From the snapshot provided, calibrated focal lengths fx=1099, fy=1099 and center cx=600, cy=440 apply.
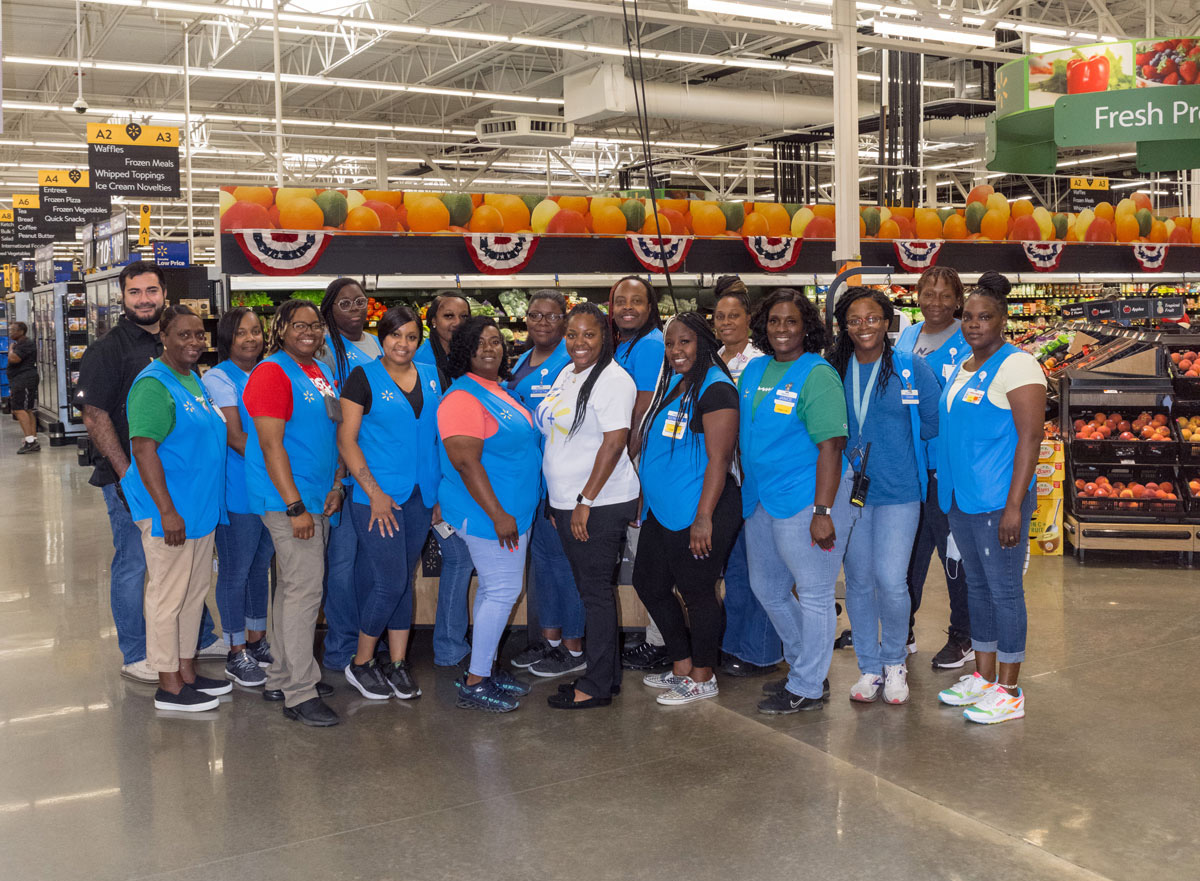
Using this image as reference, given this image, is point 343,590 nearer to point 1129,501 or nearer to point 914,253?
point 1129,501

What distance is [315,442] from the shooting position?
3.92 m

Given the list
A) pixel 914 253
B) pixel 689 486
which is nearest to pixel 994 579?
pixel 689 486

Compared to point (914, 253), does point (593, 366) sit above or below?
below

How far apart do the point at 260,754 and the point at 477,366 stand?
59.0 inches

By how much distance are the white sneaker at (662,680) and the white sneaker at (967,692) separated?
96cm

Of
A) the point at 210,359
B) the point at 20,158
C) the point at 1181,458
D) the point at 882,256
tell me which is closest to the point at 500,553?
the point at 1181,458

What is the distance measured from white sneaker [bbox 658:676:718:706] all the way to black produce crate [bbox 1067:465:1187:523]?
3.32 meters

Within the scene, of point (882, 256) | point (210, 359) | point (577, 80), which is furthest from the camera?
point (577, 80)

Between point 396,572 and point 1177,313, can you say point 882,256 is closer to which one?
point 1177,313

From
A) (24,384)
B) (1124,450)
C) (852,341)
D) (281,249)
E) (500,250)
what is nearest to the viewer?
(852,341)

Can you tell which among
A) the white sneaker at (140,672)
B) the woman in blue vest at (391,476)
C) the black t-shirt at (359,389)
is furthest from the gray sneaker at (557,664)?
the white sneaker at (140,672)

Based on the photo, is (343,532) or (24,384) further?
(24,384)

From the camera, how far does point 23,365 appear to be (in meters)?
14.2

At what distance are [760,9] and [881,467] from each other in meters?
6.19
